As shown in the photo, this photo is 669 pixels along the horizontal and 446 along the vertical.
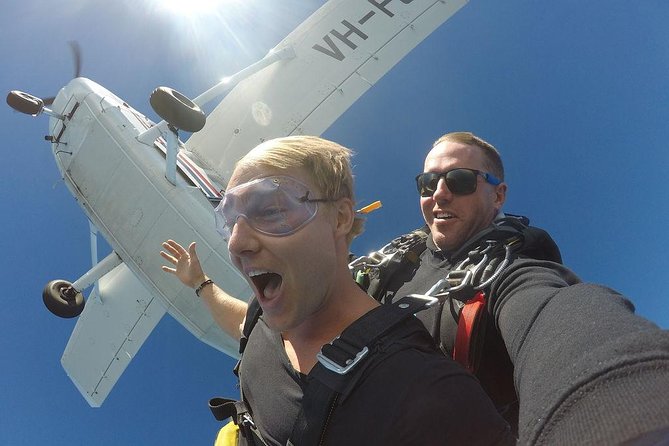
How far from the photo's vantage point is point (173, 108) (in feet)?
18.9

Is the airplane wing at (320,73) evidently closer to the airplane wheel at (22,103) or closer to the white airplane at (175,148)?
the white airplane at (175,148)

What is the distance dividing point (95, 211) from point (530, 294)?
8986mm

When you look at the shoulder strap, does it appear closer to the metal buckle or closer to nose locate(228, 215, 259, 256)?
the metal buckle

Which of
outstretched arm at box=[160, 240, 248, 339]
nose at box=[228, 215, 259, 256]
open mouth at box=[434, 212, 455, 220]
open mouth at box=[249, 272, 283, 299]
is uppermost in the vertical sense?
open mouth at box=[434, 212, 455, 220]

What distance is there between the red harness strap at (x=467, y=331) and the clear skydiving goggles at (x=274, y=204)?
0.83m

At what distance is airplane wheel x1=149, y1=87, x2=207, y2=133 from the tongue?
5.22 m

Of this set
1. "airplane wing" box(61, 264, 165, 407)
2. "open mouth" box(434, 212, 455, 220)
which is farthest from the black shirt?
"airplane wing" box(61, 264, 165, 407)

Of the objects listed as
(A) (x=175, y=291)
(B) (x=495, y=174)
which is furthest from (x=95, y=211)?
(B) (x=495, y=174)

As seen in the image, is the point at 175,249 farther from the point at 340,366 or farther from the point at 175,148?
the point at 175,148

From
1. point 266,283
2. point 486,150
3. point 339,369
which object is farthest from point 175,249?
point 486,150

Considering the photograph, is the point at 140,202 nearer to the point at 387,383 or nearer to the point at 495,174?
the point at 495,174

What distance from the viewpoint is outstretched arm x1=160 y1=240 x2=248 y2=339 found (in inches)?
106

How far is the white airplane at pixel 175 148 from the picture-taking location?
22.7ft

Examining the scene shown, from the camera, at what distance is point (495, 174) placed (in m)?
2.52
